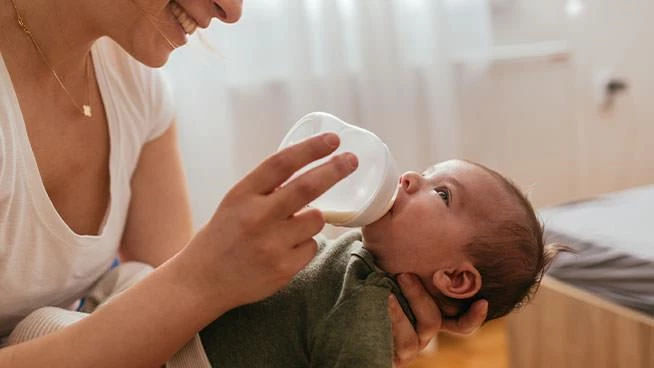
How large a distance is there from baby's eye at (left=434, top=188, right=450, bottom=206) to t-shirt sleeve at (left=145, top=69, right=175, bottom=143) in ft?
1.65

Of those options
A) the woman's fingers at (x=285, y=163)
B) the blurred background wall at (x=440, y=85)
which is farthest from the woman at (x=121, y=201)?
the blurred background wall at (x=440, y=85)

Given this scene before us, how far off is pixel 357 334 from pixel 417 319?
125 millimetres

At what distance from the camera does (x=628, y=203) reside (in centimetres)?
167

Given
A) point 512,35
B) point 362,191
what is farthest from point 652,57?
point 362,191

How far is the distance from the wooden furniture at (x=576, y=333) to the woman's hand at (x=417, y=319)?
0.55 meters

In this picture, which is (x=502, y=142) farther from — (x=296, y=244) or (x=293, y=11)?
(x=296, y=244)

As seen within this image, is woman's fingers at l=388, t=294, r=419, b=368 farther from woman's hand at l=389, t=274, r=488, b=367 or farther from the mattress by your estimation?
the mattress

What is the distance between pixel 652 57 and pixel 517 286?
1979 millimetres

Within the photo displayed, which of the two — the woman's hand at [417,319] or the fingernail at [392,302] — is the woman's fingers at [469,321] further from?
the fingernail at [392,302]

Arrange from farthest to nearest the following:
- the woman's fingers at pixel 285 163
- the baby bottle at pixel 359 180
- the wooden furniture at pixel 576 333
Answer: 1. the wooden furniture at pixel 576 333
2. the baby bottle at pixel 359 180
3. the woman's fingers at pixel 285 163

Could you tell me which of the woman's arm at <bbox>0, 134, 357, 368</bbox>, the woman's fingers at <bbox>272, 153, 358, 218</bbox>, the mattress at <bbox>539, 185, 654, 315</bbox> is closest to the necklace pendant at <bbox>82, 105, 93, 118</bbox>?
the woman's arm at <bbox>0, 134, 357, 368</bbox>

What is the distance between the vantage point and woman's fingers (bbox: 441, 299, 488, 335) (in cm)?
93

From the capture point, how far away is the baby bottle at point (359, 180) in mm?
827

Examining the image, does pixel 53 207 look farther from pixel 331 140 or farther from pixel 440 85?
pixel 440 85
